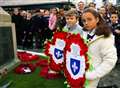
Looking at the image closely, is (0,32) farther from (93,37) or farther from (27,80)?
(93,37)

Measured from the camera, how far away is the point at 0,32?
27.6 feet

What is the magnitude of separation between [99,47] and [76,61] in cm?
58

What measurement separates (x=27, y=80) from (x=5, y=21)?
4.80ft

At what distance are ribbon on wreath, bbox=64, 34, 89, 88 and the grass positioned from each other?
2.19 metres

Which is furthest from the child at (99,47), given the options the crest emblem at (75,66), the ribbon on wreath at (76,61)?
the crest emblem at (75,66)

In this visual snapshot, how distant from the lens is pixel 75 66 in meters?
5.46

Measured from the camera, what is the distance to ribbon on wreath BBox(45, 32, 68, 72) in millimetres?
7742

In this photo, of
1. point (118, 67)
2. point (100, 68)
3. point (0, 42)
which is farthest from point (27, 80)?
point (100, 68)

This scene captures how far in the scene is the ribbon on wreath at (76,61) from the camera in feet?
17.2

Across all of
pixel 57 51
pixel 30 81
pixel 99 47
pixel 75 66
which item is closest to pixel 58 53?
pixel 57 51

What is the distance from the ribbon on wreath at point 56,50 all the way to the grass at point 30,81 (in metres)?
0.34

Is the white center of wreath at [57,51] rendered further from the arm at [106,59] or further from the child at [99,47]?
the arm at [106,59]

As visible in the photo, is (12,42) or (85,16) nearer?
(85,16)

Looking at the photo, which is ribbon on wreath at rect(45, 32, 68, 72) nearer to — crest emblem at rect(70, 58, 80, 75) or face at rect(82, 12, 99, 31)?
crest emblem at rect(70, 58, 80, 75)
